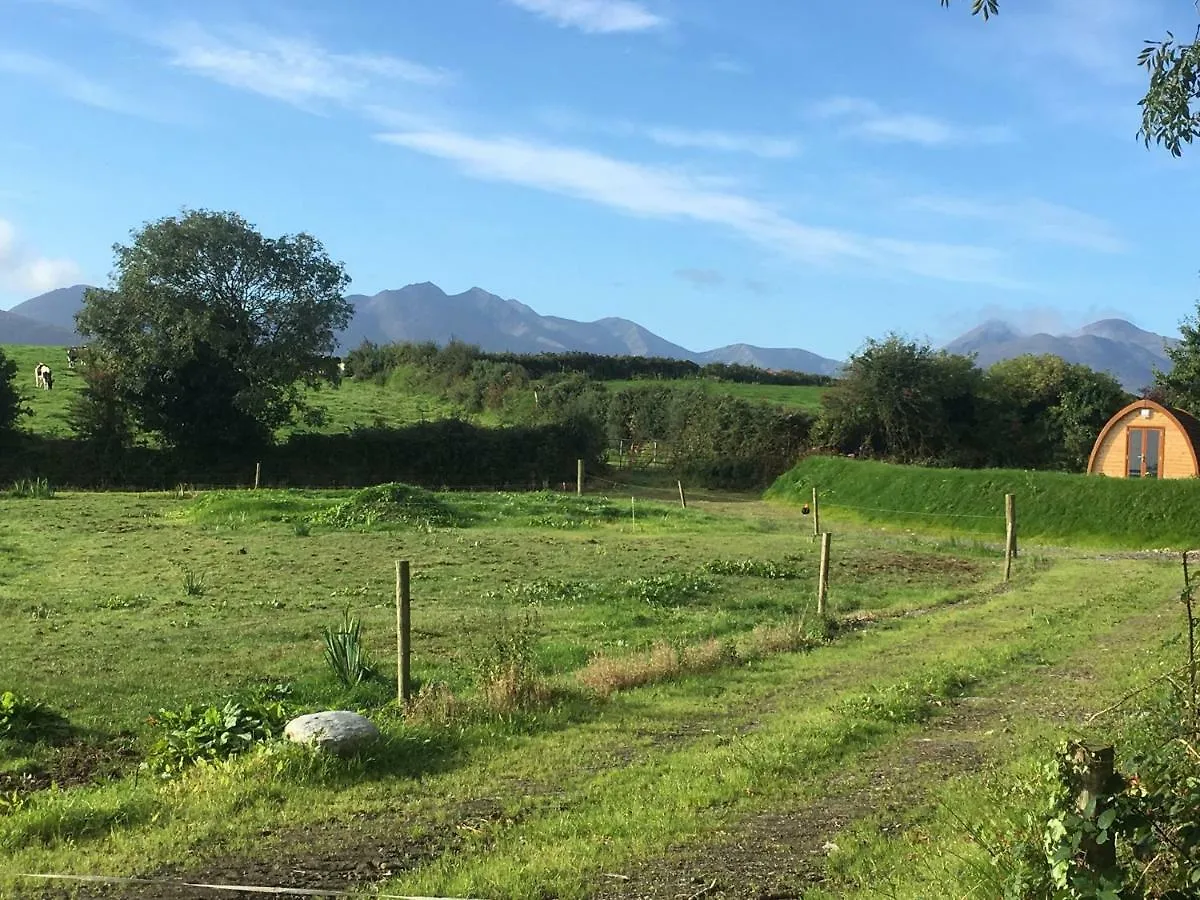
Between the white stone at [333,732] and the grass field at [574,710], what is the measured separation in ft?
0.53

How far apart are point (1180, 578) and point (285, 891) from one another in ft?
65.0

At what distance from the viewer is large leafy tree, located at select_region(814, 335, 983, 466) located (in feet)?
148

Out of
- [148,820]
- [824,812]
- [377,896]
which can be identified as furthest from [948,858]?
[148,820]

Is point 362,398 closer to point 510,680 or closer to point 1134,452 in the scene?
point 1134,452

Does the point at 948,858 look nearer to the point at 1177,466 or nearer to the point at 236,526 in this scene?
the point at 236,526

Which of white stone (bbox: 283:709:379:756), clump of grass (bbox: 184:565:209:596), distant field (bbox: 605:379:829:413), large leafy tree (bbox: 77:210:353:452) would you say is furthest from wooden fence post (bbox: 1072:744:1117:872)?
distant field (bbox: 605:379:829:413)

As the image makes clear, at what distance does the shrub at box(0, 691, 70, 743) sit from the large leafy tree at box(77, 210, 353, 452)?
34.9m

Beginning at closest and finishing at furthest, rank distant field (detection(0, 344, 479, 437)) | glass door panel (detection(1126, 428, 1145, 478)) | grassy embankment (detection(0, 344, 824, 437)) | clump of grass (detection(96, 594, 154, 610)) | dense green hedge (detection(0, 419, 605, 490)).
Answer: clump of grass (detection(96, 594, 154, 610)), glass door panel (detection(1126, 428, 1145, 478)), dense green hedge (detection(0, 419, 605, 490)), distant field (detection(0, 344, 479, 437)), grassy embankment (detection(0, 344, 824, 437))

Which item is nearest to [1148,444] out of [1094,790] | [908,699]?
[908,699]

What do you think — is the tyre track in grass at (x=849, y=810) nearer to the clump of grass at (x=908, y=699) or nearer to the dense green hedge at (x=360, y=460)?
the clump of grass at (x=908, y=699)

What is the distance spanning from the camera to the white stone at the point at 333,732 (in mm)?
7652

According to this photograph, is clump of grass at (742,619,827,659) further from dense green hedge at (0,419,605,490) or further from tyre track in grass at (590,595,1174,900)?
dense green hedge at (0,419,605,490)

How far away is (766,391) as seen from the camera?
66938mm

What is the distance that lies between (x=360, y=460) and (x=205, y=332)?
8.84 metres
